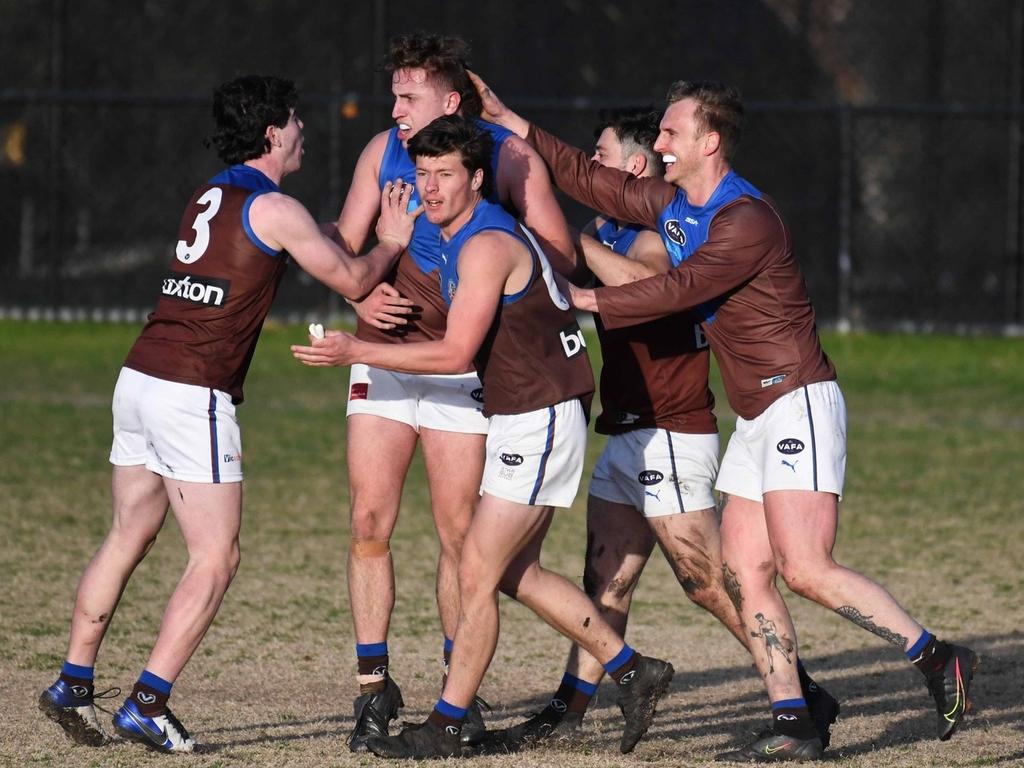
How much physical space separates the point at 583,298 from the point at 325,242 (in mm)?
887

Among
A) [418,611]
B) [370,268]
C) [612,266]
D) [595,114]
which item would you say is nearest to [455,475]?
[370,268]

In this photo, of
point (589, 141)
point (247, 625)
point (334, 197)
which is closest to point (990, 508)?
point (247, 625)

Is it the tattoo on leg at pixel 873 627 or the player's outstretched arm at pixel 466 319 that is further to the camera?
the tattoo on leg at pixel 873 627

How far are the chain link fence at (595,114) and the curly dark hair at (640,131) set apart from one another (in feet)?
42.6

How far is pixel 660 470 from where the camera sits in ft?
20.4

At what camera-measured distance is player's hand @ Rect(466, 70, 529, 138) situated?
6.42 meters

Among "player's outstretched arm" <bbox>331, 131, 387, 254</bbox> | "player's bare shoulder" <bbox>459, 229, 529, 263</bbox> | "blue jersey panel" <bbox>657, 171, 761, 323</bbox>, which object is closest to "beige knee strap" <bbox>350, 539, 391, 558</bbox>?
"player's outstretched arm" <bbox>331, 131, 387, 254</bbox>

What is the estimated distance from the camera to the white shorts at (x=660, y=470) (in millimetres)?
6207

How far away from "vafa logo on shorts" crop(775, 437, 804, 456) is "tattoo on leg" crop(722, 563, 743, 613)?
1.56ft

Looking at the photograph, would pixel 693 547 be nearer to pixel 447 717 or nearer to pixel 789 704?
pixel 789 704

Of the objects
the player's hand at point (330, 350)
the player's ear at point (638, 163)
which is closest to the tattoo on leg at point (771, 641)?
the player's hand at point (330, 350)

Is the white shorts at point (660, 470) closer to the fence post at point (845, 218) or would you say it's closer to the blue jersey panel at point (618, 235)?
the blue jersey panel at point (618, 235)

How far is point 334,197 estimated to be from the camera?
20.3 m

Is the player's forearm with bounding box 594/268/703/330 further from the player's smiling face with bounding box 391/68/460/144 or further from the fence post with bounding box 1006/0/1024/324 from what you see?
the fence post with bounding box 1006/0/1024/324
